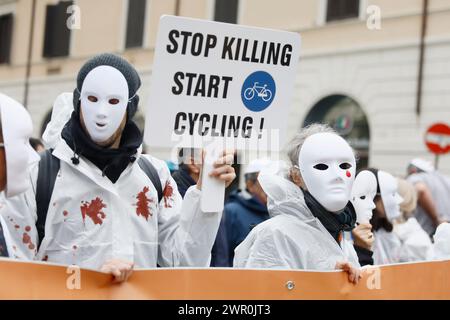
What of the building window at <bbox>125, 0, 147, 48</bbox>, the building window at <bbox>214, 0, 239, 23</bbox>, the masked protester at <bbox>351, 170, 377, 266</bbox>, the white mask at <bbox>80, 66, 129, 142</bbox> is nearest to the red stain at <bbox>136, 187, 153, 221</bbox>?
the white mask at <bbox>80, 66, 129, 142</bbox>

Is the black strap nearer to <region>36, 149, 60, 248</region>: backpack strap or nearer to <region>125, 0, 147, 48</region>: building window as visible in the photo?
<region>36, 149, 60, 248</region>: backpack strap

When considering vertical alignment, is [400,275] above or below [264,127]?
below

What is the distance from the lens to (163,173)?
3328mm

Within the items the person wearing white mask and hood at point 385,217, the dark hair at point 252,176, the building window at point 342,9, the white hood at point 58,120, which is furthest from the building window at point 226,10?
the white hood at point 58,120

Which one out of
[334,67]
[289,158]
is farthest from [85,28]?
[289,158]

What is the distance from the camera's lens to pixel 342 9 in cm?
1647

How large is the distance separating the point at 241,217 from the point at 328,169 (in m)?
2.69

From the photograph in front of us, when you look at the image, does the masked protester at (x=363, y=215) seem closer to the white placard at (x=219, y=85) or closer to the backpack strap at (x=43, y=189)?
the white placard at (x=219, y=85)

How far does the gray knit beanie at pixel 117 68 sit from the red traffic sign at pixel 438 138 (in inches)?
389

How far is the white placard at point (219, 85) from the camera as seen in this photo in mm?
2979

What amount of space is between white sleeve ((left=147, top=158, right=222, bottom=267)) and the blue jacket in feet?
8.37

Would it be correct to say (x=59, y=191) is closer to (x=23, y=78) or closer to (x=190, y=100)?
(x=190, y=100)
